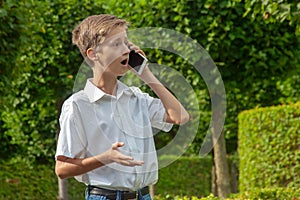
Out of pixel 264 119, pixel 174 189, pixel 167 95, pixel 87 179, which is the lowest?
pixel 174 189

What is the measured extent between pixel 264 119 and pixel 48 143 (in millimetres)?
5843

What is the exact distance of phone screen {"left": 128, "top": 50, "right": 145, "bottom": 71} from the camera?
10.1 ft

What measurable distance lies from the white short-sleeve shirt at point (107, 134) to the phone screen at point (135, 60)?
0.13 meters

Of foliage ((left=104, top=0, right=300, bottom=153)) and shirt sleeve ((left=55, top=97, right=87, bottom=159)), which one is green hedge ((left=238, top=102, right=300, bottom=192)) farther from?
shirt sleeve ((left=55, top=97, right=87, bottom=159))

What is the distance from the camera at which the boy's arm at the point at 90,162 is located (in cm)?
280

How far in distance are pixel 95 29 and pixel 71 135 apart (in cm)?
46

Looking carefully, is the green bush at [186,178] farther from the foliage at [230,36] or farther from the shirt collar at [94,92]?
the shirt collar at [94,92]

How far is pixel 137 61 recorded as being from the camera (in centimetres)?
312

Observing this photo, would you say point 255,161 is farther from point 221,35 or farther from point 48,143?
point 48,143

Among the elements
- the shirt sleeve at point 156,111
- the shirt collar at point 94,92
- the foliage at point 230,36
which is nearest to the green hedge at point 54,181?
the foliage at point 230,36

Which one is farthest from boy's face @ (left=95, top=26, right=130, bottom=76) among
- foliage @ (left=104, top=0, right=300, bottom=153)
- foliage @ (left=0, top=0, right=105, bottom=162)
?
foliage @ (left=104, top=0, right=300, bottom=153)

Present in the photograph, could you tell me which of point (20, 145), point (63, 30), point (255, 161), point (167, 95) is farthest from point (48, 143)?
point (167, 95)

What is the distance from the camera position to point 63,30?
1232 cm

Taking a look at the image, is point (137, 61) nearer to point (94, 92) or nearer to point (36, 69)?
point (94, 92)
